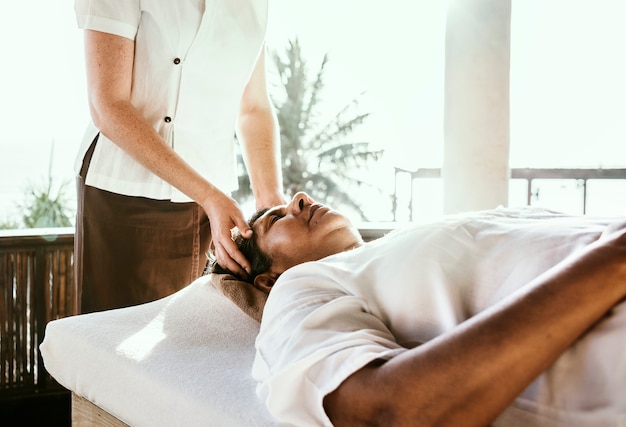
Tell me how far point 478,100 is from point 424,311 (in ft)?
11.0

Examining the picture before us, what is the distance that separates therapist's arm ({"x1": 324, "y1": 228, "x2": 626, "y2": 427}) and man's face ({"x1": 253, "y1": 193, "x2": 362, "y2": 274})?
30.8 inches

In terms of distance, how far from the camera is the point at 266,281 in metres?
1.69

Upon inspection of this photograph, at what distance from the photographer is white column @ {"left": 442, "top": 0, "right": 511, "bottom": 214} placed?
13.5 feet

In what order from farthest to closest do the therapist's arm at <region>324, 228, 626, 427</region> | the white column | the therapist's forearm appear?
1. the white column
2. the therapist's forearm
3. the therapist's arm at <region>324, 228, 626, 427</region>

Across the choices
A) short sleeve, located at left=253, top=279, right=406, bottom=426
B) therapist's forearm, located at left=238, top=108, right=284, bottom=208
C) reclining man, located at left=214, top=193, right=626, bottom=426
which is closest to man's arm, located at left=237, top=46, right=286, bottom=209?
therapist's forearm, located at left=238, top=108, right=284, bottom=208

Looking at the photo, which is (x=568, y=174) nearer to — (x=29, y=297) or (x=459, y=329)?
(x=29, y=297)

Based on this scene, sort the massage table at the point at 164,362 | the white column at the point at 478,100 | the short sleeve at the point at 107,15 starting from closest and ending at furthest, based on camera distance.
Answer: the massage table at the point at 164,362, the short sleeve at the point at 107,15, the white column at the point at 478,100

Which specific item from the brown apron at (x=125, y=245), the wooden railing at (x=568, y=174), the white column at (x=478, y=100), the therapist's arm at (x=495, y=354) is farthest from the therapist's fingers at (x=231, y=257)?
the white column at (x=478, y=100)

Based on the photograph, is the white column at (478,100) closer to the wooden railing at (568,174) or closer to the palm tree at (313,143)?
the wooden railing at (568,174)

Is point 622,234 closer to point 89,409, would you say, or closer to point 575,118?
point 89,409

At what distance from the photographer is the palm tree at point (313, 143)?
17141mm

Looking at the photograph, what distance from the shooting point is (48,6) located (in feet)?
58.4

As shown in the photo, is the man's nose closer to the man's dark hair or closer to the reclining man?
the man's dark hair

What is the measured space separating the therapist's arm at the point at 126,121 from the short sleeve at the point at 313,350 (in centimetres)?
62
